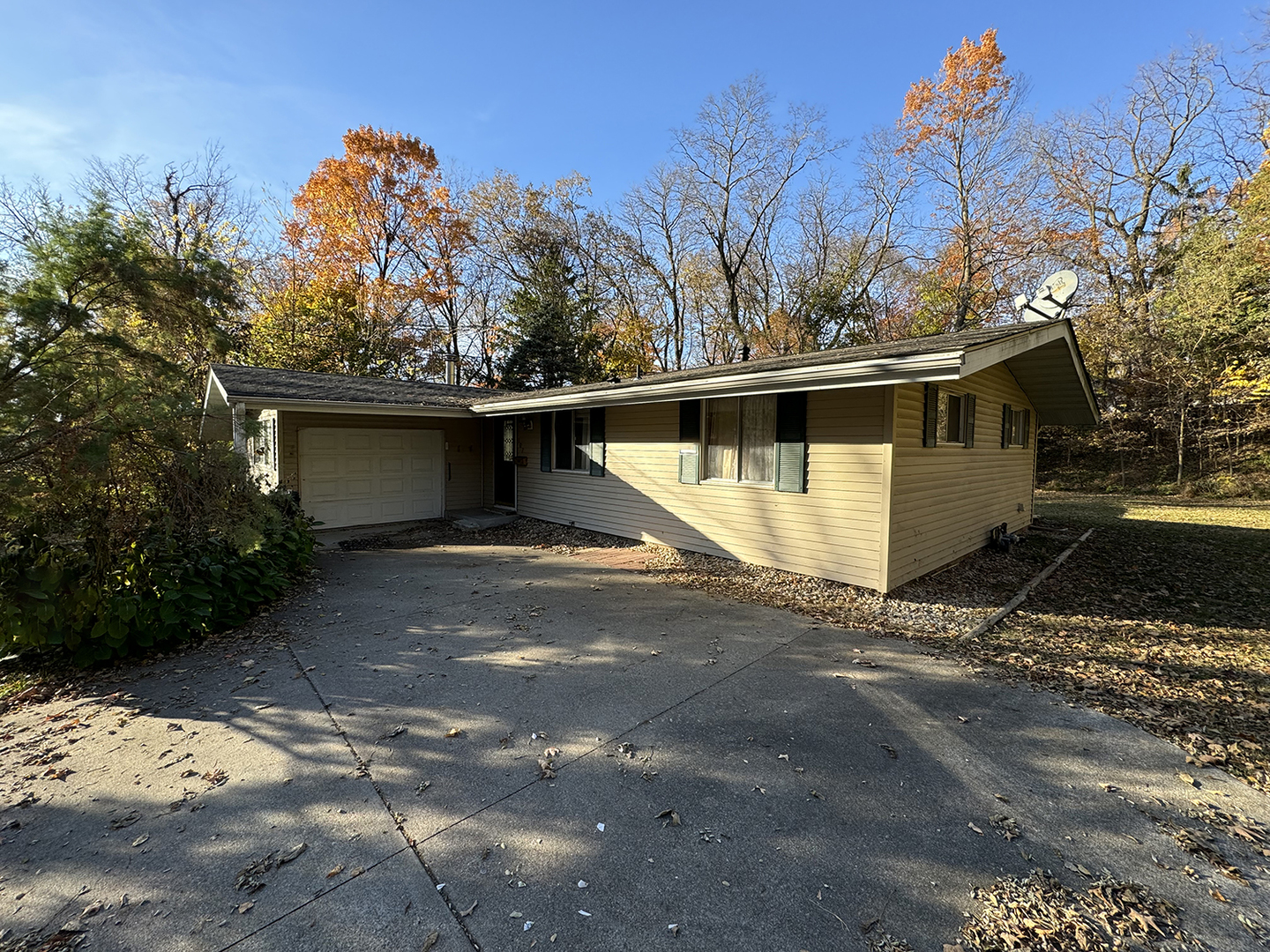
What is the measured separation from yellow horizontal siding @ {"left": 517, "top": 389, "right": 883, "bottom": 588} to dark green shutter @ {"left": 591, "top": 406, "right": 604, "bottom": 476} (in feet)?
0.47

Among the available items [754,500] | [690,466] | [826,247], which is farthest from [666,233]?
[754,500]

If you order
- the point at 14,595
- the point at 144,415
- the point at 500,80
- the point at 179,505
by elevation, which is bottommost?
the point at 14,595

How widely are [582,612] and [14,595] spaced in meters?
4.18

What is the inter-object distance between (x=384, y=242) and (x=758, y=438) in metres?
18.0

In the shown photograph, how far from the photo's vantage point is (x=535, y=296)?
19938 mm

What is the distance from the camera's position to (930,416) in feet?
21.1

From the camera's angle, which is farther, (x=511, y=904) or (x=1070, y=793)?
(x=1070, y=793)

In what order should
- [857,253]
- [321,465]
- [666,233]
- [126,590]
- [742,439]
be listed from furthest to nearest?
1. [666,233]
2. [857,253]
3. [321,465]
4. [742,439]
5. [126,590]

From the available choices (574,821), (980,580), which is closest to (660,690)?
(574,821)

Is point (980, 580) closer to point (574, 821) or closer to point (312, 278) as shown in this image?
point (574, 821)

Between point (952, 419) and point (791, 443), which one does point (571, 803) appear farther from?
point (952, 419)

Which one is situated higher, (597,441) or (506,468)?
(597,441)

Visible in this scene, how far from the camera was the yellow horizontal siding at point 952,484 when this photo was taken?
5930mm

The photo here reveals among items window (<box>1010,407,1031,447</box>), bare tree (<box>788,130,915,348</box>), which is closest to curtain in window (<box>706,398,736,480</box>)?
window (<box>1010,407,1031,447</box>)
